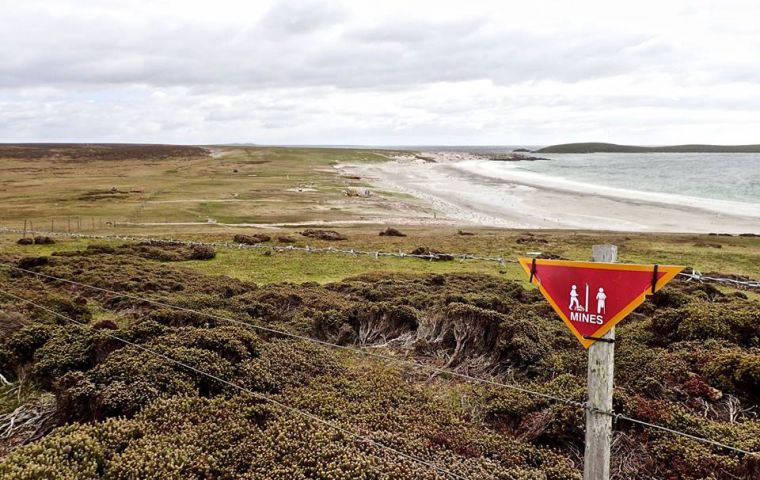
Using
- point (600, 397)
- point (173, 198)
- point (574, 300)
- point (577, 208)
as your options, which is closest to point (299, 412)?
point (600, 397)

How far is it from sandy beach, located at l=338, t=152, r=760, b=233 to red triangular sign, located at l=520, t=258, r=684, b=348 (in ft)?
140

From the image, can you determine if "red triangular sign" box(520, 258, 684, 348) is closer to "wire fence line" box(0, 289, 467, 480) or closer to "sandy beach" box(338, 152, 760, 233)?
"wire fence line" box(0, 289, 467, 480)

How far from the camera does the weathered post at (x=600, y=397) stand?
455 cm

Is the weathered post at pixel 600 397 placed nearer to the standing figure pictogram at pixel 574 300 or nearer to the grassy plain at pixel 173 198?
the standing figure pictogram at pixel 574 300

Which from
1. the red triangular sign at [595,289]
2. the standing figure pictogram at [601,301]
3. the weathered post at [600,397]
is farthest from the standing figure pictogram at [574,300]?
the weathered post at [600,397]

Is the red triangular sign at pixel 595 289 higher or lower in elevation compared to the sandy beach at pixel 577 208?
higher

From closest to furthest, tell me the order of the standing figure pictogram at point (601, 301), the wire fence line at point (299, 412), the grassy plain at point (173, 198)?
the standing figure pictogram at point (601, 301), the wire fence line at point (299, 412), the grassy plain at point (173, 198)

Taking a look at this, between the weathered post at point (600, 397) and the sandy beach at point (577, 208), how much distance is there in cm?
4259

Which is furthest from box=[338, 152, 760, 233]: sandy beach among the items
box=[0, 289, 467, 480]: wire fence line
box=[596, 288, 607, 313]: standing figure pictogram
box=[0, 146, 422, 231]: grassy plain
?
box=[596, 288, 607, 313]: standing figure pictogram

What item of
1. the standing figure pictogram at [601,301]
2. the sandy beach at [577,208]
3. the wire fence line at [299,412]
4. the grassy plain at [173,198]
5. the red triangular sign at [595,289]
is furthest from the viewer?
the sandy beach at [577,208]

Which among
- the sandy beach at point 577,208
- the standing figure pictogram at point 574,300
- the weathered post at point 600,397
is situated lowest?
the sandy beach at point 577,208

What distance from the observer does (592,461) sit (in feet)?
15.5

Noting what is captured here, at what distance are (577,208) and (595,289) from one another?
2280 inches

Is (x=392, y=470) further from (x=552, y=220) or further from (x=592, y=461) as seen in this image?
(x=552, y=220)
